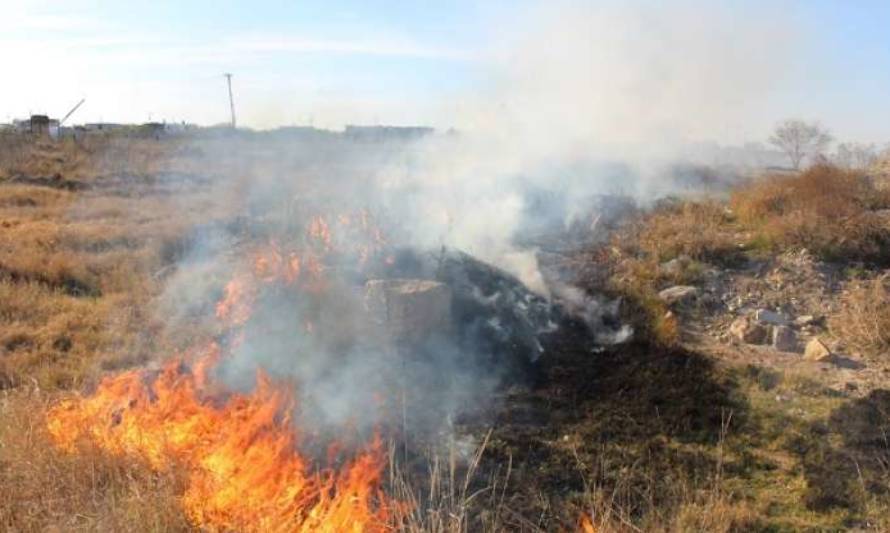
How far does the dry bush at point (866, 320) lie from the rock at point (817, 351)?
1.35 ft

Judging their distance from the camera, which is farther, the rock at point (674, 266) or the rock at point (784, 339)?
the rock at point (674, 266)

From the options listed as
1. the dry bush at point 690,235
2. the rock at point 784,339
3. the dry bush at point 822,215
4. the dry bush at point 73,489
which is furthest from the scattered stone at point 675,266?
the dry bush at point 73,489

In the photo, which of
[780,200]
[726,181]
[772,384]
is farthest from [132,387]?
[726,181]

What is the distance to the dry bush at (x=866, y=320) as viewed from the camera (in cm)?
719

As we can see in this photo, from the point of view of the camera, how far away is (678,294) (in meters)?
9.03

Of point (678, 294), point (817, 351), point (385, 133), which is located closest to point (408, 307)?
point (678, 294)

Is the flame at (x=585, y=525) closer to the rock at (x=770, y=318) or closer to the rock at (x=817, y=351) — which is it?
the rock at (x=817, y=351)

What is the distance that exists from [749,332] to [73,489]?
7.06 metres

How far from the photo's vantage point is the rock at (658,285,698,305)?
8.92m

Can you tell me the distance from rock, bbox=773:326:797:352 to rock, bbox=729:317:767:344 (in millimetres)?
139

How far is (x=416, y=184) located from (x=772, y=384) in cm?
876

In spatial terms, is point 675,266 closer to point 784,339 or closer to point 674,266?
point 674,266

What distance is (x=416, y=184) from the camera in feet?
45.5

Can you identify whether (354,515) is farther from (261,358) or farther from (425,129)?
(425,129)
